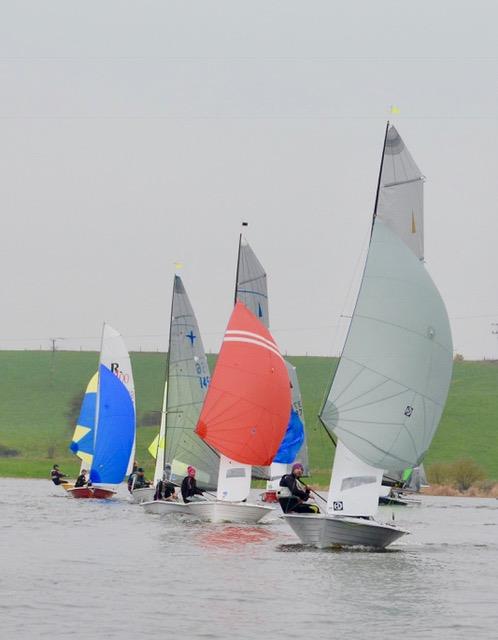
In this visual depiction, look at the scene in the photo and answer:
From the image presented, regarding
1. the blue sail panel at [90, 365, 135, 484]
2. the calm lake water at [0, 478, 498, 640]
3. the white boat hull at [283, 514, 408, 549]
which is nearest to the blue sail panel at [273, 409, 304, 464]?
the blue sail panel at [90, 365, 135, 484]

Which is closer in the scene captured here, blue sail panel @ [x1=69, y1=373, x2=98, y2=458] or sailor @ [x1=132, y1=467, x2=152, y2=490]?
sailor @ [x1=132, y1=467, x2=152, y2=490]

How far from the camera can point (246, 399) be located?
145ft

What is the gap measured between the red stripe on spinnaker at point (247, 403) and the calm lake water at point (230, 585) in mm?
2408

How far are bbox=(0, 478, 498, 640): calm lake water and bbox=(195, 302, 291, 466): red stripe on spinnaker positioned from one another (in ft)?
7.90

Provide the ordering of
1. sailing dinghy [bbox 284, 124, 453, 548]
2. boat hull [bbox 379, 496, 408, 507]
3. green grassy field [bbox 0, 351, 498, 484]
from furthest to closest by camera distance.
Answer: green grassy field [bbox 0, 351, 498, 484] < boat hull [bbox 379, 496, 408, 507] < sailing dinghy [bbox 284, 124, 453, 548]

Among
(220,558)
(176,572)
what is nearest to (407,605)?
(176,572)

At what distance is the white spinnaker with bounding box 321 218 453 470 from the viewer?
3581 centimetres

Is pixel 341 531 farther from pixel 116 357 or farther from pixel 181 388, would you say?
pixel 116 357

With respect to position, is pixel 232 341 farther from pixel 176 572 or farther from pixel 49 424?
pixel 49 424

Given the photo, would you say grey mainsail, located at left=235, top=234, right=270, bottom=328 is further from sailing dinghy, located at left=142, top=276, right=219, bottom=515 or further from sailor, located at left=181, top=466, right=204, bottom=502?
sailor, located at left=181, top=466, right=204, bottom=502

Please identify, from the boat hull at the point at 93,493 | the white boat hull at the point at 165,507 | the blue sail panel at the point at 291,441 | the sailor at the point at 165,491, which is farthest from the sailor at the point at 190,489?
the boat hull at the point at 93,493

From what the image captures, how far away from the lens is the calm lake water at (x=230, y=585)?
23000mm

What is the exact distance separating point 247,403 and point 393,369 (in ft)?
29.1

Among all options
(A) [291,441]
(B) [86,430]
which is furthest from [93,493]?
(A) [291,441]
